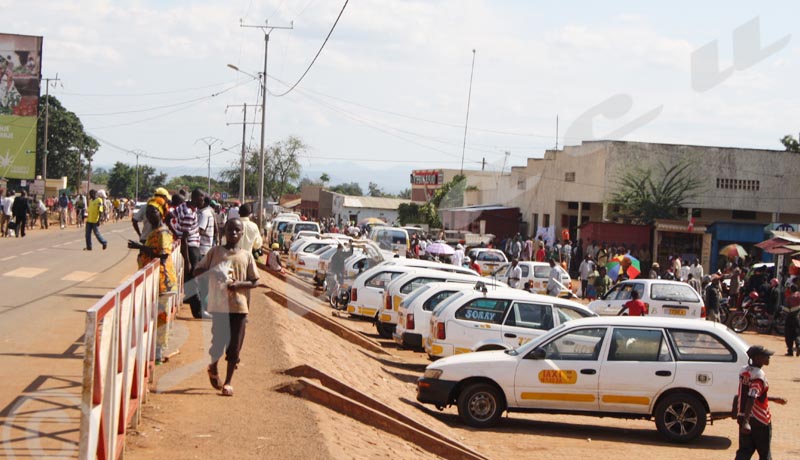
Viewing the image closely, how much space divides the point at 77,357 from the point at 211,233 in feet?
14.9

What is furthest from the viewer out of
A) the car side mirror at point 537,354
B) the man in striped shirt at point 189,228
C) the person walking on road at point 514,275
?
the person walking on road at point 514,275

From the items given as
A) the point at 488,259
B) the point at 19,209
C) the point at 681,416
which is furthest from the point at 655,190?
the point at 681,416

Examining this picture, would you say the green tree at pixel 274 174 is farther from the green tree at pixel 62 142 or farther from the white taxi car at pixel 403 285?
the white taxi car at pixel 403 285

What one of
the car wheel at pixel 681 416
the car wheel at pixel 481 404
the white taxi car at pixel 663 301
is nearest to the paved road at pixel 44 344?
the car wheel at pixel 481 404

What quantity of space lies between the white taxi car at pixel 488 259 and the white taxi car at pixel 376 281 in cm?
1315

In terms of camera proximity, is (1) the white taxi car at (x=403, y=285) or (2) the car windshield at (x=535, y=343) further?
(1) the white taxi car at (x=403, y=285)

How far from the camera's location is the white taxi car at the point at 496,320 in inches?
600

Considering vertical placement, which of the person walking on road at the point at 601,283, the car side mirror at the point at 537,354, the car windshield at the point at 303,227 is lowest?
the person walking on road at the point at 601,283

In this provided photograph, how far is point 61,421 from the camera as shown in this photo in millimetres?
7469

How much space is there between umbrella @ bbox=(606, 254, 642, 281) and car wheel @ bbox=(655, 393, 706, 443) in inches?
698

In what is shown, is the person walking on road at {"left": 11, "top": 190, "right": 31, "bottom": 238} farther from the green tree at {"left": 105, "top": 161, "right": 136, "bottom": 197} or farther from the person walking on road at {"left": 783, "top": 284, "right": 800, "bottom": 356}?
the green tree at {"left": 105, "top": 161, "right": 136, "bottom": 197}

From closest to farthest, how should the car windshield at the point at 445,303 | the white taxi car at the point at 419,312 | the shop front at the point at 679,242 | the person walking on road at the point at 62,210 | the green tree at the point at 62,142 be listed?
the car windshield at the point at 445,303, the white taxi car at the point at 419,312, the shop front at the point at 679,242, the person walking on road at the point at 62,210, the green tree at the point at 62,142

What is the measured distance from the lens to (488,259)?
36.7 meters

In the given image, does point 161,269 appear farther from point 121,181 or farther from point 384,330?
point 121,181
